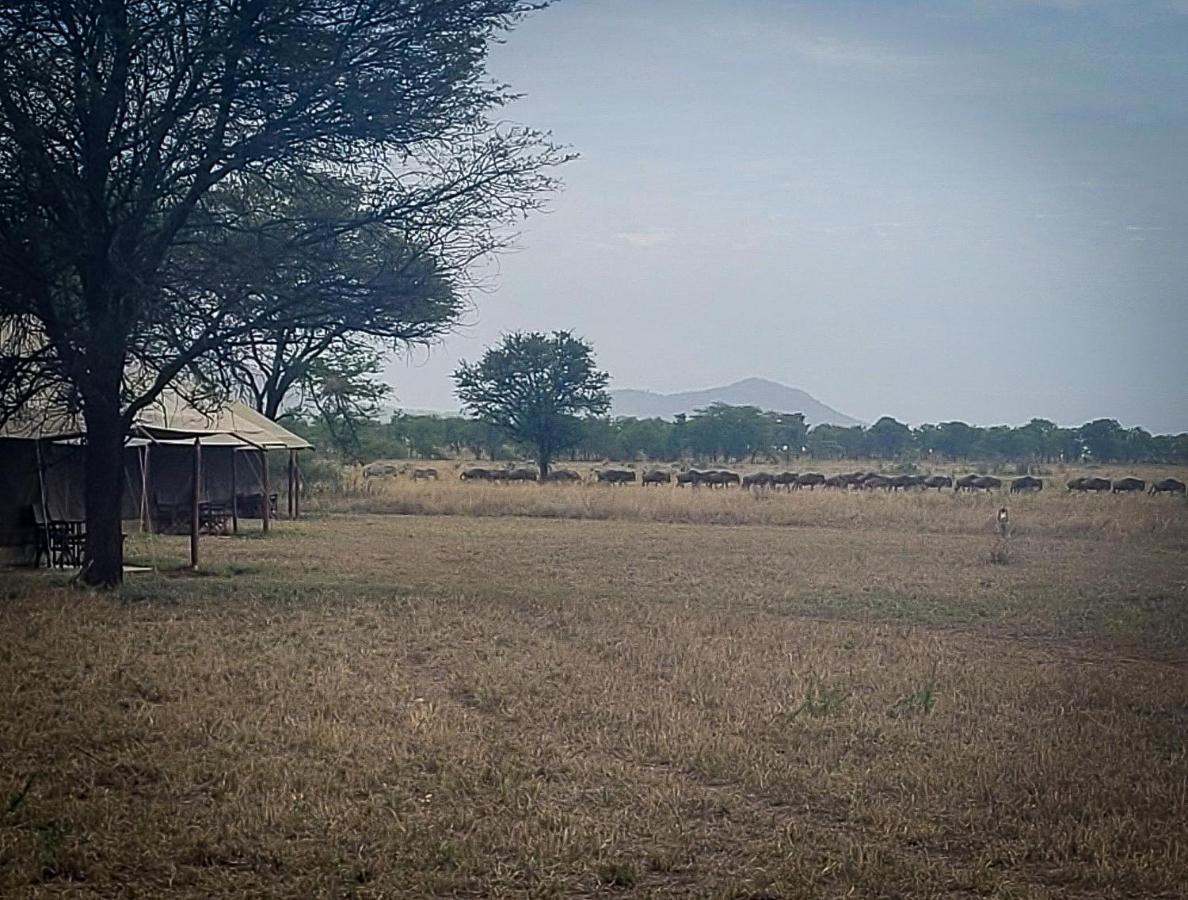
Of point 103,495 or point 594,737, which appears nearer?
point 594,737

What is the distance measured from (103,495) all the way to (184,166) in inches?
168

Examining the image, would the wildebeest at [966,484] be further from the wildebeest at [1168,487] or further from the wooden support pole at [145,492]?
the wooden support pole at [145,492]

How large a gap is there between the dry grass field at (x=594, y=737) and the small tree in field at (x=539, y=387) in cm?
4582

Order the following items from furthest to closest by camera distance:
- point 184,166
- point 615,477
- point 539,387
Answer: point 539,387 → point 615,477 → point 184,166

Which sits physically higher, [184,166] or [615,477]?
[184,166]

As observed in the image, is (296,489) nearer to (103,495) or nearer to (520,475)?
(520,475)

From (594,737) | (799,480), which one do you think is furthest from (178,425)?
(799,480)

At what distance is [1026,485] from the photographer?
43438mm

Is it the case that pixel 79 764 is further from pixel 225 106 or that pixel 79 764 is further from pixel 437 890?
pixel 225 106

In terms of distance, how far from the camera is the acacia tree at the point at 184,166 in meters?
15.3

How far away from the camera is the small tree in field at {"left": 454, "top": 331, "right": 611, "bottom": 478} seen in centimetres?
6512

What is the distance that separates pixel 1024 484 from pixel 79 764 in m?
39.3

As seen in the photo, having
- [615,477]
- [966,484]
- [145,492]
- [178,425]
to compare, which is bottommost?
[966,484]

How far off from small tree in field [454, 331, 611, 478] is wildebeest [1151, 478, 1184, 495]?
1666 inches
